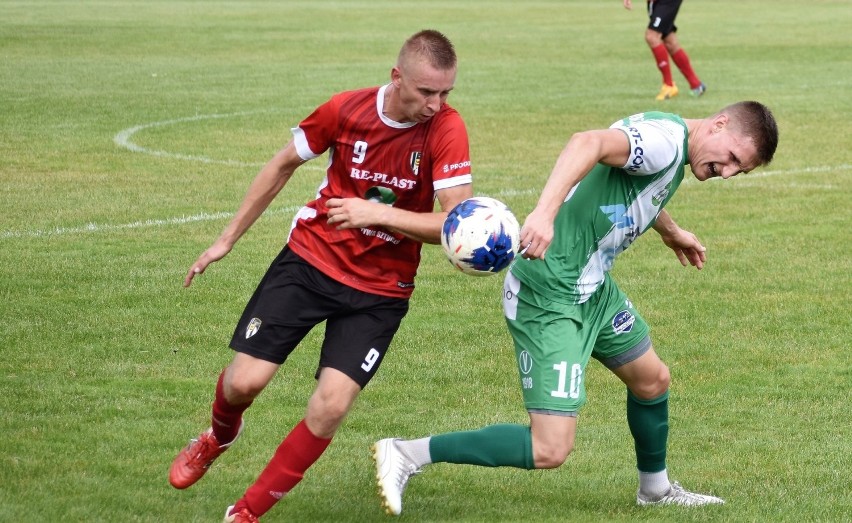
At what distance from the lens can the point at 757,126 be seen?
508 cm

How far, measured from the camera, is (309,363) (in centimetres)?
788

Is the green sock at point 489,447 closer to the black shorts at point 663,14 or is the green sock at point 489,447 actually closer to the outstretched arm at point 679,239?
the outstretched arm at point 679,239

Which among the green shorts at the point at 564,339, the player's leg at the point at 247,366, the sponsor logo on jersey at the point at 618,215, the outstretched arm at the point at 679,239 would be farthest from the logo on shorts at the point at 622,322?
the player's leg at the point at 247,366

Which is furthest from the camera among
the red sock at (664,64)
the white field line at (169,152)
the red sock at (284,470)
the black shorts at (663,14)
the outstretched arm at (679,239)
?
the black shorts at (663,14)

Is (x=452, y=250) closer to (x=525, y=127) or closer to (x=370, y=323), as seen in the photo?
(x=370, y=323)

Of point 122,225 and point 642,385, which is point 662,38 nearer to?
point 122,225

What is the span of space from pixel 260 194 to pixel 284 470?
120cm

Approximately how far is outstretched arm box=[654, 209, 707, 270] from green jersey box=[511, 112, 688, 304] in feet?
1.26

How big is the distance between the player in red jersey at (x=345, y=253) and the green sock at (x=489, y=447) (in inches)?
19.5

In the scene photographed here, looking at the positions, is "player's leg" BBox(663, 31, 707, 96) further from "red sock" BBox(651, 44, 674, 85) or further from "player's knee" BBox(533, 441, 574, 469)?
"player's knee" BBox(533, 441, 574, 469)

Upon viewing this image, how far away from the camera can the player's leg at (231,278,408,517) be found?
5.18m

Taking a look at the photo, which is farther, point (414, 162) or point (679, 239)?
point (679, 239)

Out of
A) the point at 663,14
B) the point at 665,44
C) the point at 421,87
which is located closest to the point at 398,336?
the point at 421,87

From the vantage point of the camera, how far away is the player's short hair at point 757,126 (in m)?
5.08
